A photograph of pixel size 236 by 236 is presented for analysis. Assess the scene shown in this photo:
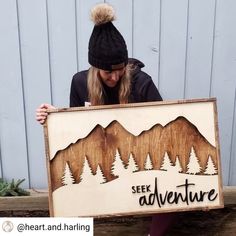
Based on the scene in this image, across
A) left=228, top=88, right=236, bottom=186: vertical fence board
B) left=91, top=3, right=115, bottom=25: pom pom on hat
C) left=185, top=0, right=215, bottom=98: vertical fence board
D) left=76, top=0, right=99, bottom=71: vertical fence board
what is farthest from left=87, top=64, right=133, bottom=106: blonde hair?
left=228, top=88, right=236, bottom=186: vertical fence board

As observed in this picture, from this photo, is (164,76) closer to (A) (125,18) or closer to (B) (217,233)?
(A) (125,18)

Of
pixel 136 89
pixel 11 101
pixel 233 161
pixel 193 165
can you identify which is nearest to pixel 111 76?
pixel 136 89

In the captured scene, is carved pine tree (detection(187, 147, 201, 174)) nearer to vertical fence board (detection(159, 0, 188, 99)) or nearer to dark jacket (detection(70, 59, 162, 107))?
dark jacket (detection(70, 59, 162, 107))

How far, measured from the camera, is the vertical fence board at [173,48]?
2.15 meters

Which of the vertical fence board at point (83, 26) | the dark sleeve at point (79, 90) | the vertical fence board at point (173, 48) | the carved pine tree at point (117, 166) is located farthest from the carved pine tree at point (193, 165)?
the vertical fence board at point (83, 26)

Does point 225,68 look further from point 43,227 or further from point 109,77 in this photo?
point 43,227

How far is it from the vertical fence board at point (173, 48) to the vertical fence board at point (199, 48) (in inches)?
1.2

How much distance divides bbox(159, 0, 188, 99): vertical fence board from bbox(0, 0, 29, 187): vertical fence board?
2.35 feet

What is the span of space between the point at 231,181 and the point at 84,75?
1.18m

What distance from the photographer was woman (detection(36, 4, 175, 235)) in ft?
5.15

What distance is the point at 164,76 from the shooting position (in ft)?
7.43

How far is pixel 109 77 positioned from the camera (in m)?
1.68

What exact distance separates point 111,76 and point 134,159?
0.32 meters

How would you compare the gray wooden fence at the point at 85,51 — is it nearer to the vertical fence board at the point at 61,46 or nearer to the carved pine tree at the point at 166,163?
the vertical fence board at the point at 61,46
